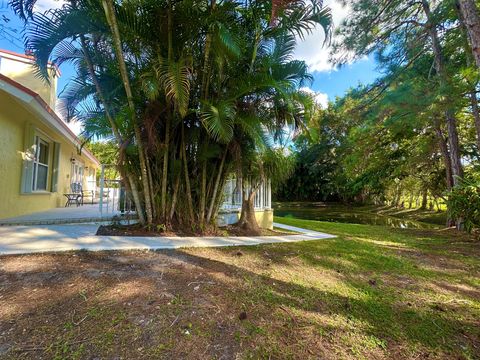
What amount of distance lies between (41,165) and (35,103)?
2.91 metres

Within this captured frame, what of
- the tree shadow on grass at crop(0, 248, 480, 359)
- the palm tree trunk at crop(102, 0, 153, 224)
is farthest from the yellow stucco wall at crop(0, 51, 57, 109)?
the tree shadow on grass at crop(0, 248, 480, 359)

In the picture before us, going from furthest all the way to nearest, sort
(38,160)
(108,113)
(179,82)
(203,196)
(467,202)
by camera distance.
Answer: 1. (38,160)
2. (467,202)
3. (203,196)
4. (108,113)
5. (179,82)

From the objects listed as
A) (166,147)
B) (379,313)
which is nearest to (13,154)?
(166,147)

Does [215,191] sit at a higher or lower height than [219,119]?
lower

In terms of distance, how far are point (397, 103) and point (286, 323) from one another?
625 cm

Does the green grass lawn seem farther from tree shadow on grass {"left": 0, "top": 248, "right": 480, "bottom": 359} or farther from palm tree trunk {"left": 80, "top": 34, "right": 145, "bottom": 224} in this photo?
palm tree trunk {"left": 80, "top": 34, "right": 145, "bottom": 224}

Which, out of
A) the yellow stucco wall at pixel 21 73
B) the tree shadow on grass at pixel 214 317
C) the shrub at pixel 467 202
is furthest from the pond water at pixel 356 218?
the yellow stucco wall at pixel 21 73

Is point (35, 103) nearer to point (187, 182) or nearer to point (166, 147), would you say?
point (166, 147)

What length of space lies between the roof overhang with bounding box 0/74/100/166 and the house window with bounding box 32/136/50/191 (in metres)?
0.59

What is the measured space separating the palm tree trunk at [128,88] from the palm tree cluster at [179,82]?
16 millimetres

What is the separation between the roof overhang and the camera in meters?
4.77

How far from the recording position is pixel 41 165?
740 centimetres

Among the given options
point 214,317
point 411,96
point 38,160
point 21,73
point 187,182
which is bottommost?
point 214,317

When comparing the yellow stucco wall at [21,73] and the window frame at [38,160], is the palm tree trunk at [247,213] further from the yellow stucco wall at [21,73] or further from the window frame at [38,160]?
the yellow stucco wall at [21,73]
